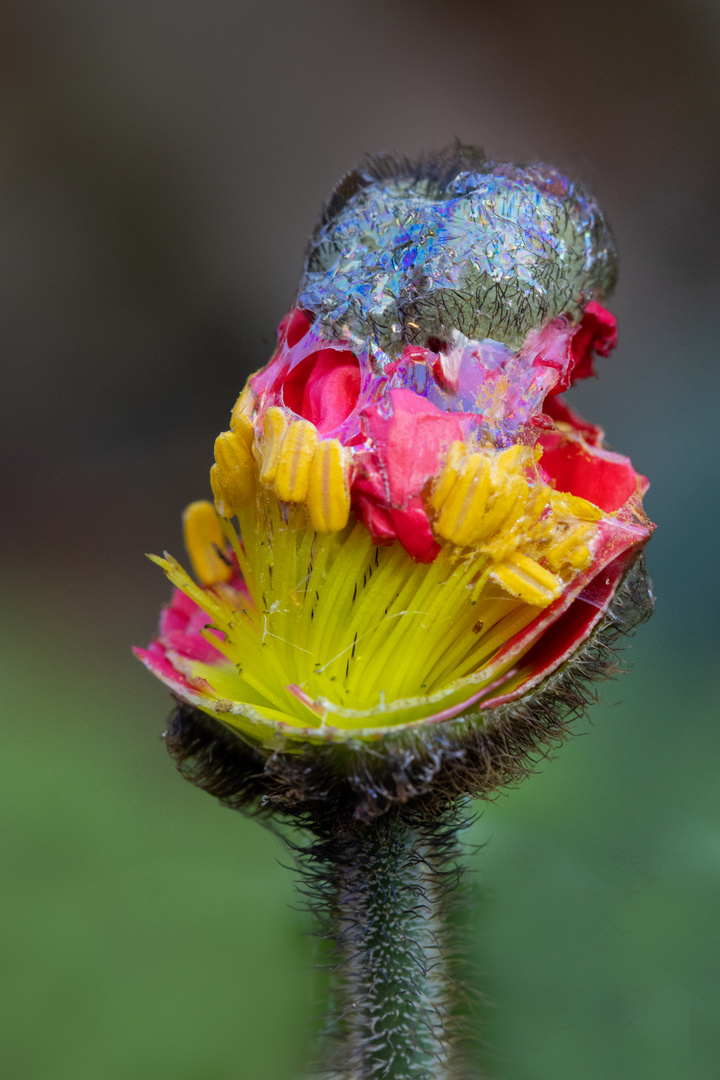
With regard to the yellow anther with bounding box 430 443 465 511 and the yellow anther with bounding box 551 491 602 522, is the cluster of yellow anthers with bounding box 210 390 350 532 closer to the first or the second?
the yellow anther with bounding box 430 443 465 511

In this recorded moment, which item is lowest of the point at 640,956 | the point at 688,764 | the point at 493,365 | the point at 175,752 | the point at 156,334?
the point at 640,956

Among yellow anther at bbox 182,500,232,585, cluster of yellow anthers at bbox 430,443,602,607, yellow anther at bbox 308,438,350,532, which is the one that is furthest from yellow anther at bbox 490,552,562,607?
yellow anther at bbox 182,500,232,585

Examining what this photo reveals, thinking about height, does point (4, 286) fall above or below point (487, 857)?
above

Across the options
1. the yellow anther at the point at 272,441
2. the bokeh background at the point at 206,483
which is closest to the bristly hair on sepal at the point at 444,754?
the bokeh background at the point at 206,483

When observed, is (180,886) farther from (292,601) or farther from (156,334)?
(156,334)

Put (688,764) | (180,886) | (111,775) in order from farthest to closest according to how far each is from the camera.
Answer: (111,775), (180,886), (688,764)

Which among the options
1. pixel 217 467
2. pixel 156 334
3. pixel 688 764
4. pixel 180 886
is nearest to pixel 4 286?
pixel 156 334
